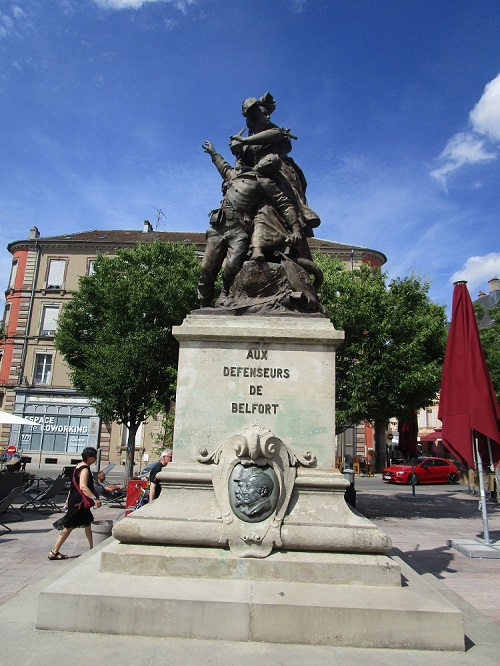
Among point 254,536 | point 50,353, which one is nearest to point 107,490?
point 254,536

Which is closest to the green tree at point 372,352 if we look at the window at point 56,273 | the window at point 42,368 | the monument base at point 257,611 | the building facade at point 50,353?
the monument base at point 257,611

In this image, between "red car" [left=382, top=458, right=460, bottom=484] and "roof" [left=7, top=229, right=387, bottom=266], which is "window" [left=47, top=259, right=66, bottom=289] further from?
"red car" [left=382, top=458, right=460, bottom=484]

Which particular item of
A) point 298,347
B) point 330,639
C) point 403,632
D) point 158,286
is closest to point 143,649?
point 330,639

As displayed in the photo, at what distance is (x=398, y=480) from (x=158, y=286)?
17.4 metres

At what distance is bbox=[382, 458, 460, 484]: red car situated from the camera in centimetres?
2681

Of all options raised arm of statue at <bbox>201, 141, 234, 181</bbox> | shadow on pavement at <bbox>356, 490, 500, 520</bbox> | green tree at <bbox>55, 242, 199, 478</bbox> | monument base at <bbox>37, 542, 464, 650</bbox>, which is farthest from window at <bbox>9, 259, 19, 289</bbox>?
monument base at <bbox>37, 542, 464, 650</bbox>

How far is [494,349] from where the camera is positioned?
25391 mm

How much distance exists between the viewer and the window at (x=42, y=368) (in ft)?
117

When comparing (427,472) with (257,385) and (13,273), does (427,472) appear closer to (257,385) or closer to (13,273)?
(257,385)

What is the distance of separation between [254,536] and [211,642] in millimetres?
871

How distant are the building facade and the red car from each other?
43.1ft

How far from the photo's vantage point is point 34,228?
129 ft

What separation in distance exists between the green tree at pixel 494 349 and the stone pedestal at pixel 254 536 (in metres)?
21.0

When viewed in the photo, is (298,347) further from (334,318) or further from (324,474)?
(334,318)
